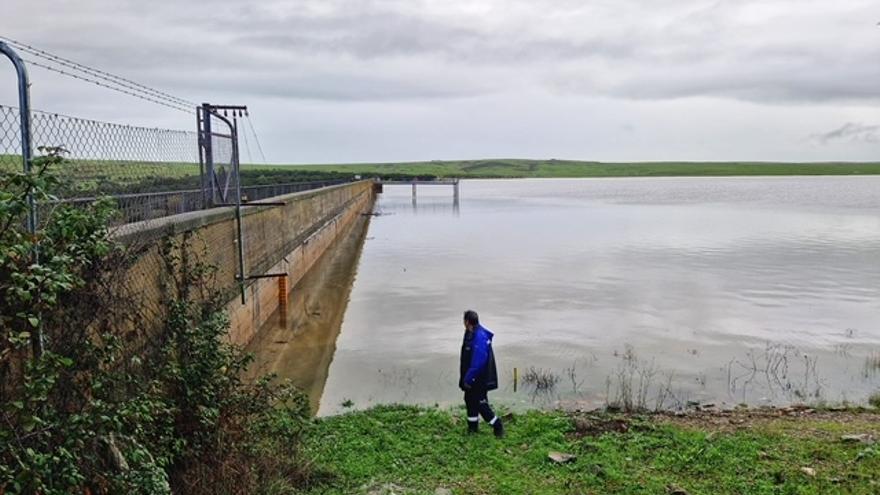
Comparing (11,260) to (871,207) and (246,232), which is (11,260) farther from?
(871,207)

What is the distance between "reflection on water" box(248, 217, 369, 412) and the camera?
41.5 feet

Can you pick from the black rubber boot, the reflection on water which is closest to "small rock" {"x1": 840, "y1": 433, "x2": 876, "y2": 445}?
the black rubber boot

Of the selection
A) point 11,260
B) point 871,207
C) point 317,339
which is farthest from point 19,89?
point 871,207

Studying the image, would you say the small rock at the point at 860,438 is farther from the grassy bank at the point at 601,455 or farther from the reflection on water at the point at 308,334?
the reflection on water at the point at 308,334

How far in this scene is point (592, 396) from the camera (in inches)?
438

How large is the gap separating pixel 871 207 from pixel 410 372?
200 feet

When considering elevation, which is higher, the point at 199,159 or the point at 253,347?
the point at 199,159

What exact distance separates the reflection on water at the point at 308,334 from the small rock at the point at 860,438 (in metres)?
7.05

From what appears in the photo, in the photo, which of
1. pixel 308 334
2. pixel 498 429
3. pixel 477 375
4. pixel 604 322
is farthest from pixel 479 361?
pixel 604 322

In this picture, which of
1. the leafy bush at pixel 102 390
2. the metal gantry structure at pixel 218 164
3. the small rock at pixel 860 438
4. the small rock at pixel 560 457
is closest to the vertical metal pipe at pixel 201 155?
the metal gantry structure at pixel 218 164

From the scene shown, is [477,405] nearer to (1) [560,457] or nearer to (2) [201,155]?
(1) [560,457]

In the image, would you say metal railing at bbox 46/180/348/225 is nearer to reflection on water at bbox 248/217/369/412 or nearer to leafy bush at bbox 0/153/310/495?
leafy bush at bbox 0/153/310/495

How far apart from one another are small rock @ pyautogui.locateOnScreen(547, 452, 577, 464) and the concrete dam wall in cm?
415

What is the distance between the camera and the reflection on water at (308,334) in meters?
12.7
